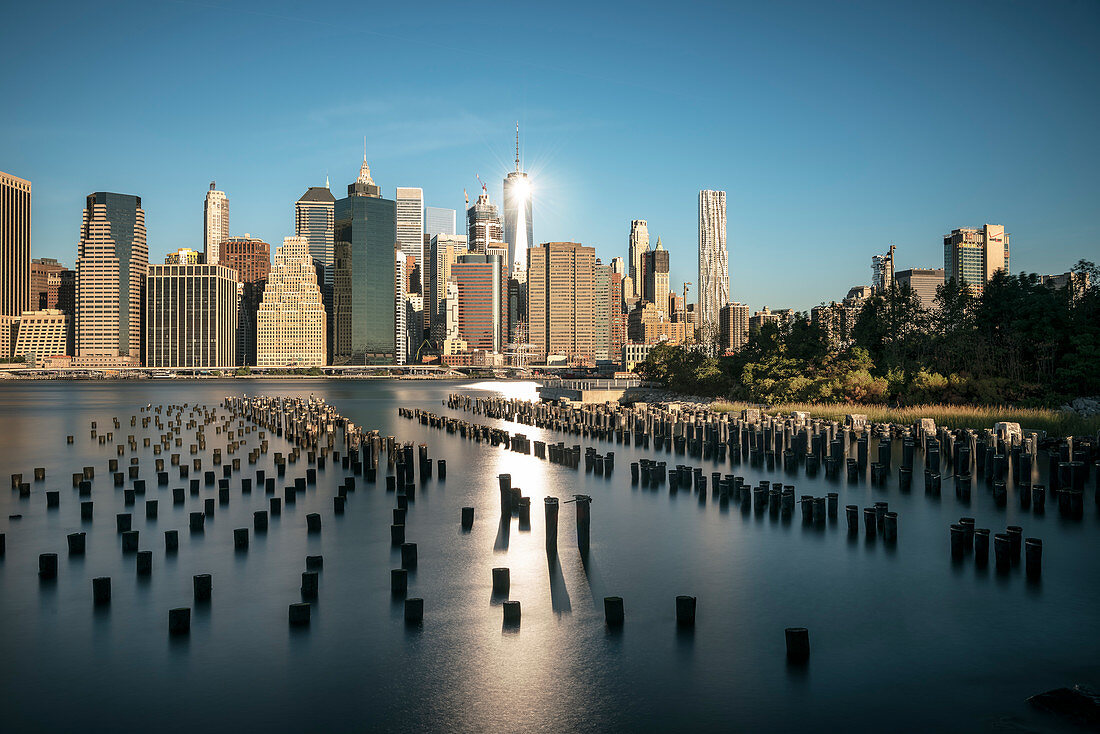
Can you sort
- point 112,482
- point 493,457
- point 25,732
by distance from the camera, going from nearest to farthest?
point 25,732 → point 112,482 → point 493,457

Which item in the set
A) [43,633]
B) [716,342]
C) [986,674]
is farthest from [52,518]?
[716,342]

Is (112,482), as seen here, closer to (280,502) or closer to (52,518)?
(52,518)

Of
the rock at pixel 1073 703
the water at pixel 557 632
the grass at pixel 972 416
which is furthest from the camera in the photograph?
the grass at pixel 972 416

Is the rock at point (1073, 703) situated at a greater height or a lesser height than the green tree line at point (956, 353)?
lesser

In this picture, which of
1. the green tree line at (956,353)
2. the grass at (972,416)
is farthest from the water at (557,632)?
the green tree line at (956,353)

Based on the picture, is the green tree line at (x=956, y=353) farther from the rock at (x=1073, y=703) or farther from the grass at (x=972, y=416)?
the rock at (x=1073, y=703)

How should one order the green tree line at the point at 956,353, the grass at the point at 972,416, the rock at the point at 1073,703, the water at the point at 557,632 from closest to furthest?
the rock at the point at 1073,703
the water at the point at 557,632
the grass at the point at 972,416
the green tree line at the point at 956,353

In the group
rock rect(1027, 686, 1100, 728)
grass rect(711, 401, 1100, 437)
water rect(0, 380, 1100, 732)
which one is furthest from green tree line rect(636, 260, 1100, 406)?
rock rect(1027, 686, 1100, 728)

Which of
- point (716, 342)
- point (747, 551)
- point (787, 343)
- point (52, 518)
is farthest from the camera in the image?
point (716, 342)
